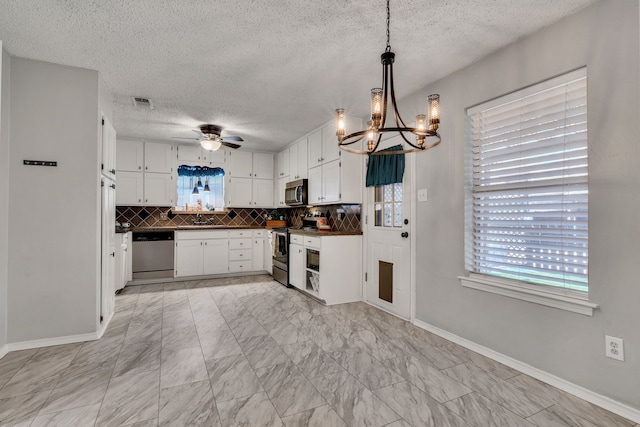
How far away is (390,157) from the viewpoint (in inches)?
145

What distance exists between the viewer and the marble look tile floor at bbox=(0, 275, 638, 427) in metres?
1.80

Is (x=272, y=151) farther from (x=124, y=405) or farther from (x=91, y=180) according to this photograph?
(x=124, y=405)

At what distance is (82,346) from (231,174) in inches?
155

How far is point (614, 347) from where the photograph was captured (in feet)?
6.17

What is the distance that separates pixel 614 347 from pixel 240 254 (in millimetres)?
5131

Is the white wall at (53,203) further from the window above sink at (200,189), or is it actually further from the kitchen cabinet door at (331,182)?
the window above sink at (200,189)

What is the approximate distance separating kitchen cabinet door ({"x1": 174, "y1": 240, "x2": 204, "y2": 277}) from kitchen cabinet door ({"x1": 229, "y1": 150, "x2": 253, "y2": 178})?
5.01ft

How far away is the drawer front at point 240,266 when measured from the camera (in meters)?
5.84

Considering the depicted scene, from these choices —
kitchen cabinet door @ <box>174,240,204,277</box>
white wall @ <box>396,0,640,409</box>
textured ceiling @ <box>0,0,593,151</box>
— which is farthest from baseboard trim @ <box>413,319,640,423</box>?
kitchen cabinet door @ <box>174,240,204,277</box>

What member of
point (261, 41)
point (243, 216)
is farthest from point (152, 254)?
point (261, 41)

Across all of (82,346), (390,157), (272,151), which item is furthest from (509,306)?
(272,151)

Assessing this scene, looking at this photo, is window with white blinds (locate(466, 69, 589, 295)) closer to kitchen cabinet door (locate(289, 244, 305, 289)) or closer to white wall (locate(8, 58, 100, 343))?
kitchen cabinet door (locate(289, 244, 305, 289))

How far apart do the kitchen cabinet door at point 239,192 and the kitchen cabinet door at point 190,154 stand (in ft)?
2.23

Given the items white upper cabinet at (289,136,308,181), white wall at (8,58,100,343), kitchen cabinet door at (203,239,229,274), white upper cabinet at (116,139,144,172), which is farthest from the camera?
kitchen cabinet door at (203,239,229,274)
